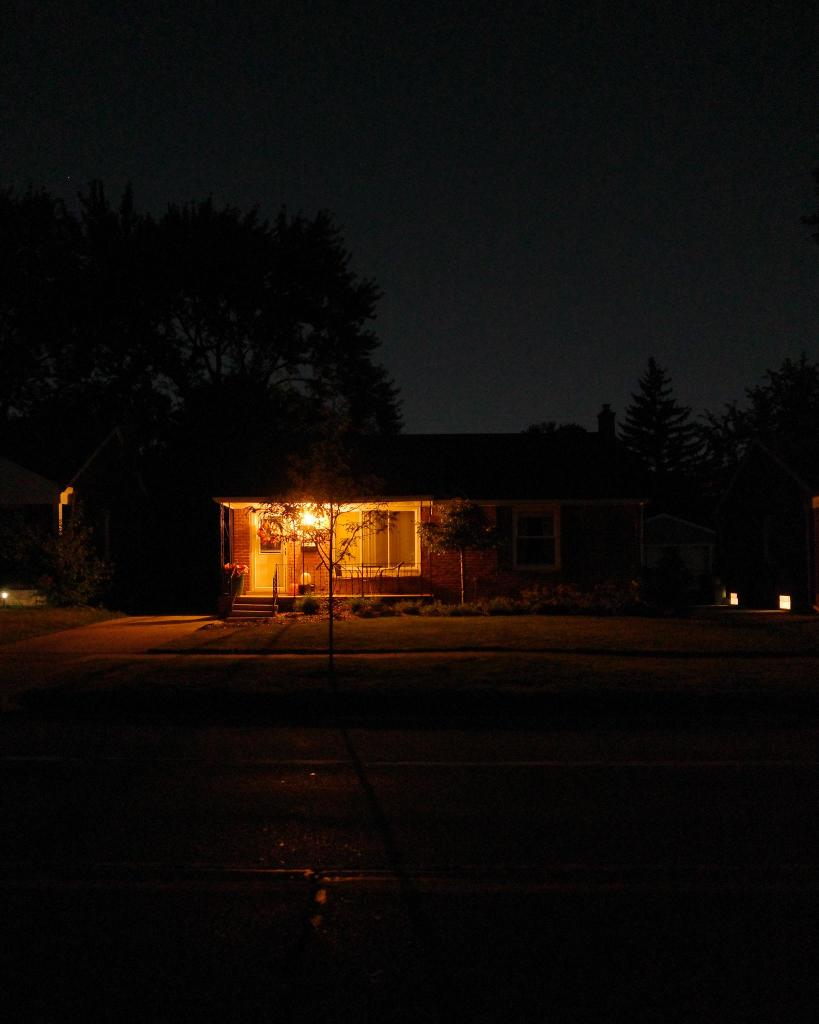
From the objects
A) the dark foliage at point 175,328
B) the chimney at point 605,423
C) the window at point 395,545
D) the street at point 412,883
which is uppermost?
the dark foliage at point 175,328

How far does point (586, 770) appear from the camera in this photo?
27.2 ft

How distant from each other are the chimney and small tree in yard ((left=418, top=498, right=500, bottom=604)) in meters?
6.94

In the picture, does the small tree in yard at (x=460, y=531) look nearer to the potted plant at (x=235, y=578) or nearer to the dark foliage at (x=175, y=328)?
the potted plant at (x=235, y=578)

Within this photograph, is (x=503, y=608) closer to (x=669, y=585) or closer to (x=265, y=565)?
(x=669, y=585)

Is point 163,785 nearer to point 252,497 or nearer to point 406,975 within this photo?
point 406,975

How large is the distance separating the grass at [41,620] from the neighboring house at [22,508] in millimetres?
1660

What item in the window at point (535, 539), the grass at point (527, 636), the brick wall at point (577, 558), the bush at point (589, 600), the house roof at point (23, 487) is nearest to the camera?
the grass at point (527, 636)

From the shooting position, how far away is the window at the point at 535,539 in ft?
81.6

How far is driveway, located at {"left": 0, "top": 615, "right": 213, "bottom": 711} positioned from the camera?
13.6 m

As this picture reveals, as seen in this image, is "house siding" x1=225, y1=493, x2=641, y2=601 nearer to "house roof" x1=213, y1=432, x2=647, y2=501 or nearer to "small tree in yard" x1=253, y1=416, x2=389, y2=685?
"house roof" x1=213, y1=432, x2=647, y2=501

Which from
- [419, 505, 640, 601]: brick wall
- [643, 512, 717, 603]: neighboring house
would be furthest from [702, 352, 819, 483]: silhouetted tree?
[419, 505, 640, 601]: brick wall

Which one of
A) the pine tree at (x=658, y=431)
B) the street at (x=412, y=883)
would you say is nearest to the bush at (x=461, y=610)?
the street at (x=412, y=883)

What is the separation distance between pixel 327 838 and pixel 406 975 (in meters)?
2.11

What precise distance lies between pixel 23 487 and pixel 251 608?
5905mm
